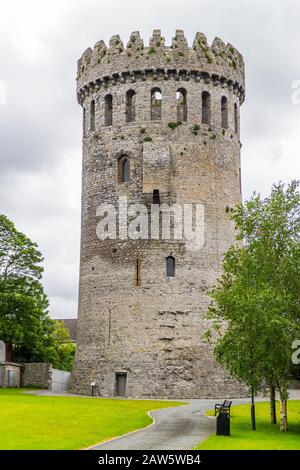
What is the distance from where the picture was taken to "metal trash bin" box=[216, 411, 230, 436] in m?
23.2

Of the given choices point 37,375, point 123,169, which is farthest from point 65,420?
point 37,375

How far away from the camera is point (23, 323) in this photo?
166 ft

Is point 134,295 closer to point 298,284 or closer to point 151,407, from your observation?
point 151,407

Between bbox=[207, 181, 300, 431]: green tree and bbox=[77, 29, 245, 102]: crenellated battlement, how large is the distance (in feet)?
64.6

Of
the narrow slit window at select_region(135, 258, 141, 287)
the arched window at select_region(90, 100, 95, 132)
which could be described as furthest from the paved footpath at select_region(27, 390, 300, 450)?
the arched window at select_region(90, 100, 95, 132)

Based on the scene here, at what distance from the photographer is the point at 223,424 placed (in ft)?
76.7

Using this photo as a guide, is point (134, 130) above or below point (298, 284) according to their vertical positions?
above

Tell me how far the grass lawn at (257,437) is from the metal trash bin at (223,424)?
0.69ft

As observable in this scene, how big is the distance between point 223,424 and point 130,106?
28.3 m

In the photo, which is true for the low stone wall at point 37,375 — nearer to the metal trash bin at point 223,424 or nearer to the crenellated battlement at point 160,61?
the crenellated battlement at point 160,61

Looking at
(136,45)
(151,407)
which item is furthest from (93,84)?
(151,407)

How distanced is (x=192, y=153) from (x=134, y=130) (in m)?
4.05

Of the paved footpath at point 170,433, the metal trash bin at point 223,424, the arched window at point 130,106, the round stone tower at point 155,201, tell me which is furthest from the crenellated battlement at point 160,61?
the metal trash bin at point 223,424

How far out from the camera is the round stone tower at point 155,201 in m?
43.1
